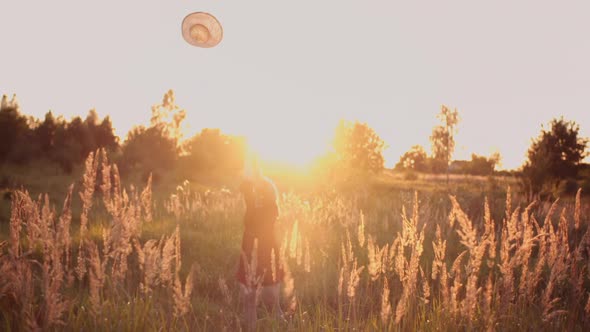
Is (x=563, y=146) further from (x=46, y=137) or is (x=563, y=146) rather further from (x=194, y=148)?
(x=46, y=137)

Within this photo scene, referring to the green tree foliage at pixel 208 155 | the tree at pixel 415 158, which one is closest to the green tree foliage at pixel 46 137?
the green tree foliage at pixel 208 155

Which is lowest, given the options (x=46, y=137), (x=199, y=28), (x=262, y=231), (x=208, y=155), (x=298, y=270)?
(x=298, y=270)

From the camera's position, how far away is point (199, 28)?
4453 millimetres

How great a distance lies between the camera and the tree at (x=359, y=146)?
1337 inches

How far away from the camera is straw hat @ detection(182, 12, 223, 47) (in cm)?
445

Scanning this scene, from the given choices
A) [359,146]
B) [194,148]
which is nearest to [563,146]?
[359,146]

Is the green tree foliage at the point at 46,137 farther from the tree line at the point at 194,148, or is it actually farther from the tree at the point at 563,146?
the tree at the point at 563,146

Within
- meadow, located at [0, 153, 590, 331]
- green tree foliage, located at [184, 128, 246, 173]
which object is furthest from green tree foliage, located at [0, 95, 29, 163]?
meadow, located at [0, 153, 590, 331]

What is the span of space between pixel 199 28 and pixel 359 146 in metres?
31.9

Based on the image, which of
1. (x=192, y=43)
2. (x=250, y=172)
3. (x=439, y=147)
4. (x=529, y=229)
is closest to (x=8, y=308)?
(x=250, y=172)

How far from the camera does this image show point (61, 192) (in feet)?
47.6

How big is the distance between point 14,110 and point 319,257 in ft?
91.1

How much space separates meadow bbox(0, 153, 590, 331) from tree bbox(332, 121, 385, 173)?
23.3 metres

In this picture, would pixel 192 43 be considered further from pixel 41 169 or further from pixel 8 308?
pixel 41 169
